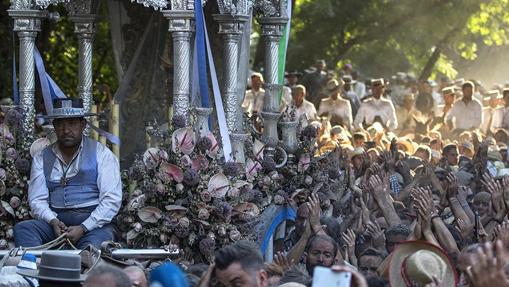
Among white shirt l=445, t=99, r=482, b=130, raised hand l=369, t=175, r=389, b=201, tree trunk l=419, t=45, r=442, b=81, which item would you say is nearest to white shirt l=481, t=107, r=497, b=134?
white shirt l=445, t=99, r=482, b=130

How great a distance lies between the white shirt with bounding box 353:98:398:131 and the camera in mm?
24406

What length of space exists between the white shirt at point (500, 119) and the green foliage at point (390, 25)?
5.18m

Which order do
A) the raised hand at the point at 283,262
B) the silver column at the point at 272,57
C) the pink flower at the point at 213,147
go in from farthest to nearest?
the silver column at the point at 272,57 < the pink flower at the point at 213,147 < the raised hand at the point at 283,262

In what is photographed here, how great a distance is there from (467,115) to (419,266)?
52.6ft

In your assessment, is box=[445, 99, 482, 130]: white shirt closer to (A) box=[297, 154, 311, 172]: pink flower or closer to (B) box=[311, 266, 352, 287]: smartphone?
(A) box=[297, 154, 311, 172]: pink flower

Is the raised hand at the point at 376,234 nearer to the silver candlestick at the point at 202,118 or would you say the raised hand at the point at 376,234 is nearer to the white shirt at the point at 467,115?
the silver candlestick at the point at 202,118

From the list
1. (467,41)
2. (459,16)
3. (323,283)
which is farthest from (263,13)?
(467,41)

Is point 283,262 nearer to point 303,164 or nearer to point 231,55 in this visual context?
point 303,164

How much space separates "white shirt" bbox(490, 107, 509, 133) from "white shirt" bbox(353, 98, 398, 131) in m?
1.58

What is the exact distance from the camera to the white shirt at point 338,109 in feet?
78.7

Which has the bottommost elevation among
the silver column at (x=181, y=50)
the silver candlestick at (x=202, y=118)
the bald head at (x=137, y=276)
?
the bald head at (x=137, y=276)

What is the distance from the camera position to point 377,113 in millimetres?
24484

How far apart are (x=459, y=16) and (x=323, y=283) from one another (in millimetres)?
23569

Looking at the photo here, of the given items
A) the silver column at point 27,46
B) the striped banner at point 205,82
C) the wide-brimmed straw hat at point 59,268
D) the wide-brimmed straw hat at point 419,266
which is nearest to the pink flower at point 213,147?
the striped banner at point 205,82
